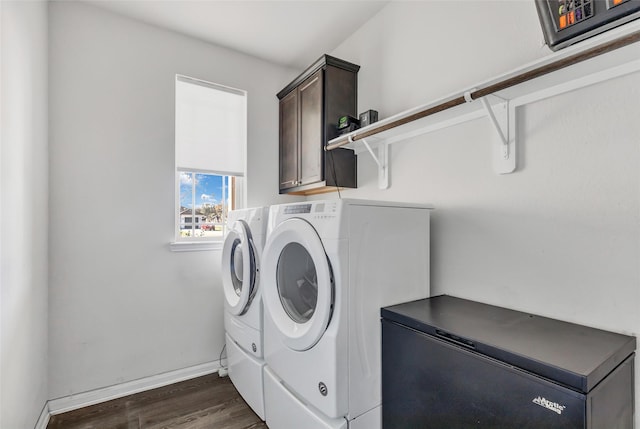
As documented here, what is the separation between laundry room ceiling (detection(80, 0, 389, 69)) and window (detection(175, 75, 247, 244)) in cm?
39

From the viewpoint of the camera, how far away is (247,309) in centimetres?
196

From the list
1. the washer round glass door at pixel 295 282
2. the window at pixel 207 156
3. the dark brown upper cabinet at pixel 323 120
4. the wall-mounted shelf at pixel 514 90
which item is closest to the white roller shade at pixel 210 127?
the window at pixel 207 156

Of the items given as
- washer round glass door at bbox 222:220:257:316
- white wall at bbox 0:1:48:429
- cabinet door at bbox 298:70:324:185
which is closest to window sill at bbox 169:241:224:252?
washer round glass door at bbox 222:220:257:316

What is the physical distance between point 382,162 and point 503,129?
2.59ft

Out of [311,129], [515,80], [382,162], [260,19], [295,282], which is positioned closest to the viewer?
[515,80]

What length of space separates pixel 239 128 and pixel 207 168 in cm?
47

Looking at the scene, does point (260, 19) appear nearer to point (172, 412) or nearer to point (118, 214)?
point (118, 214)

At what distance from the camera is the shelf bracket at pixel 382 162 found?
2.06 metres

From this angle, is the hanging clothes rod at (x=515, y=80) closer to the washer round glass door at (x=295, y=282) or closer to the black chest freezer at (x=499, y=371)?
the washer round glass door at (x=295, y=282)

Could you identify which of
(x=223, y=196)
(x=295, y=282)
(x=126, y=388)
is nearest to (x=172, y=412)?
(x=126, y=388)

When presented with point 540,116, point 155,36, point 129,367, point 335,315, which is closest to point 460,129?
point 540,116

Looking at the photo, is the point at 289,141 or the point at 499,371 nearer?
the point at 499,371

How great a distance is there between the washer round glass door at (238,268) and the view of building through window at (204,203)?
1.46ft

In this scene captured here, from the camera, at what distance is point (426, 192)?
183 cm
